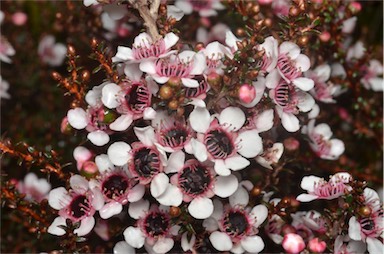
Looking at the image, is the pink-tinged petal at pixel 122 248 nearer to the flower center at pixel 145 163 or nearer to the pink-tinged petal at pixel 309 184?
the flower center at pixel 145 163

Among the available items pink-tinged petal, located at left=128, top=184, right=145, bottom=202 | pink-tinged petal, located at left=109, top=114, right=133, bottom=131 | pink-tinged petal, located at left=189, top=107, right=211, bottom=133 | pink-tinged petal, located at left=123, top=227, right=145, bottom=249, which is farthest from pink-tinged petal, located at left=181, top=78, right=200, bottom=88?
pink-tinged petal, located at left=123, top=227, right=145, bottom=249

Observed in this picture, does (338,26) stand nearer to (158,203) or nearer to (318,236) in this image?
(318,236)

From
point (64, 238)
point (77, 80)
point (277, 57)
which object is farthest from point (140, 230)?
point (277, 57)

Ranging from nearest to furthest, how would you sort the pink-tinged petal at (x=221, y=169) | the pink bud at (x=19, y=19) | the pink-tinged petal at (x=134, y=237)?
the pink-tinged petal at (x=221, y=169) < the pink-tinged petal at (x=134, y=237) < the pink bud at (x=19, y=19)

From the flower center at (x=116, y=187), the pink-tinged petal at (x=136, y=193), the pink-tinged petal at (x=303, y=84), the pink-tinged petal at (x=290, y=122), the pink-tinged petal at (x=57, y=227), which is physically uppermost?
the pink-tinged petal at (x=303, y=84)

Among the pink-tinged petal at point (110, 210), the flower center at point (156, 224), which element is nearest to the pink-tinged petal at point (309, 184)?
the flower center at point (156, 224)

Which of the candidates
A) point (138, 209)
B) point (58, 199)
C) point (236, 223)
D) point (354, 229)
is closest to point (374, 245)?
point (354, 229)

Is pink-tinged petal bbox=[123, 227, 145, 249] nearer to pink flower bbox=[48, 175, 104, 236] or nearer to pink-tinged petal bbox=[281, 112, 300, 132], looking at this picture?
pink flower bbox=[48, 175, 104, 236]
